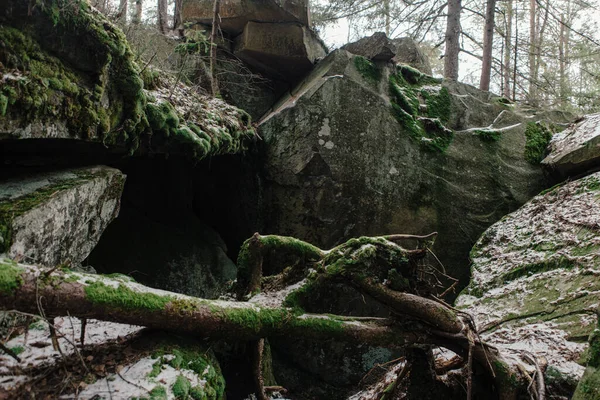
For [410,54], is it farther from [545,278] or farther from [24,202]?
[24,202]

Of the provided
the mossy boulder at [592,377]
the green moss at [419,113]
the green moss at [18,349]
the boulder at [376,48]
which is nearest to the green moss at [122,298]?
the green moss at [18,349]

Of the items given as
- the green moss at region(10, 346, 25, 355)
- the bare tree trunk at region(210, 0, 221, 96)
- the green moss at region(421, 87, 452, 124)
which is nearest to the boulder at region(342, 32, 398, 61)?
the green moss at region(421, 87, 452, 124)

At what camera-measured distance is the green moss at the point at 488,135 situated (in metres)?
8.54

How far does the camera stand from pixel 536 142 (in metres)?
8.56

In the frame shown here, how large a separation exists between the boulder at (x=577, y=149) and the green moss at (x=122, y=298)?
7.17m

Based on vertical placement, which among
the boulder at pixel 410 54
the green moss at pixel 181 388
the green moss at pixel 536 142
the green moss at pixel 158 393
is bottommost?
the green moss at pixel 181 388

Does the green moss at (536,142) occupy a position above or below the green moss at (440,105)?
below

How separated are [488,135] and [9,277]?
338 inches

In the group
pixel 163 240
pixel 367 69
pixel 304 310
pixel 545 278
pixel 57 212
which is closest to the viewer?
pixel 57 212

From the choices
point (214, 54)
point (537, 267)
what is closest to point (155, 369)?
point (537, 267)

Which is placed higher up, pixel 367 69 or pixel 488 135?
pixel 367 69

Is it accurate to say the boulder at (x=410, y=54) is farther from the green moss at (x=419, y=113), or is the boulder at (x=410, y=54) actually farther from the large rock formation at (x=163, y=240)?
the large rock formation at (x=163, y=240)

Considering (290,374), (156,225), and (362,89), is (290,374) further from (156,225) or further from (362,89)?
(362,89)

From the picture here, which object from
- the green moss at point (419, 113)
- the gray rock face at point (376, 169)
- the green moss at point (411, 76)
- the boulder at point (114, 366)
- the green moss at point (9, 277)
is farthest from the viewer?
the green moss at point (411, 76)
